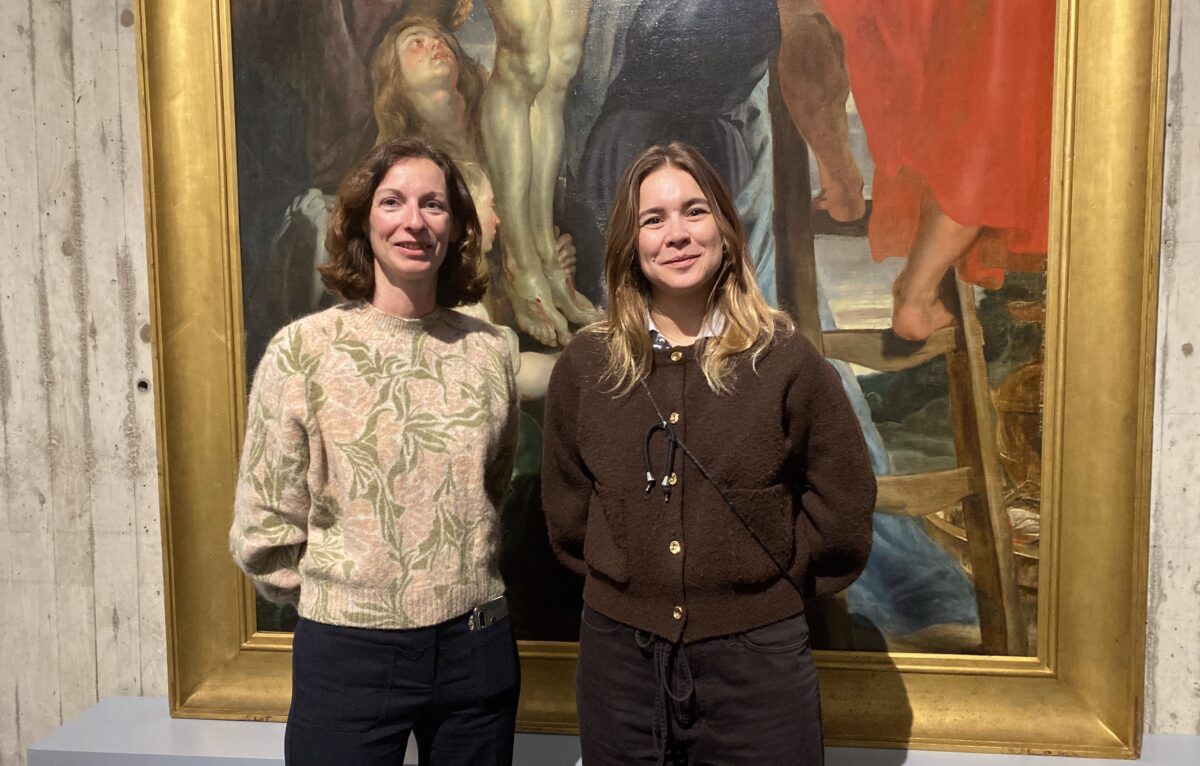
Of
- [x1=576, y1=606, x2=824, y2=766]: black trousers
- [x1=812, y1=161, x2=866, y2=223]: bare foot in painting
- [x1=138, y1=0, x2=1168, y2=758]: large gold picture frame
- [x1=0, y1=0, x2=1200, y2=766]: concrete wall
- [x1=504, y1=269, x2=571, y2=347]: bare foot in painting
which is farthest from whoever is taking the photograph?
[x1=0, y1=0, x2=1200, y2=766]: concrete wall

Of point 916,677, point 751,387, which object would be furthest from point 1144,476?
point 751,387

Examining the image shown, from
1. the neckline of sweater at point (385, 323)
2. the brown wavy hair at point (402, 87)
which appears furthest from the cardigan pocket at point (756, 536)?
the brown wavy hair at point (402, 87)

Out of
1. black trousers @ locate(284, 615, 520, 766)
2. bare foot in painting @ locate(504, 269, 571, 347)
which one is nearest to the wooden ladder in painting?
bare foot in painting @ locate(504, 269, 571, 347)

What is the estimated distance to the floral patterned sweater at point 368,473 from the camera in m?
1.76

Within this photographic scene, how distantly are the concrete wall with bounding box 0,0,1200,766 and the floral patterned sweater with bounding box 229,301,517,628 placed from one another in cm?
119

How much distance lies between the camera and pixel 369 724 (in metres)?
1.74

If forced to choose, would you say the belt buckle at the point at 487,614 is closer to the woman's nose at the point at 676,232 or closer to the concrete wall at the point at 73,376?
the woman's nose at the point at 676,232

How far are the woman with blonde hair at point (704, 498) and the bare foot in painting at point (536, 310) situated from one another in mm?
714

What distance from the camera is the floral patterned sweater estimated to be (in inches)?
69.5

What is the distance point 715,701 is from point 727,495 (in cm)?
40

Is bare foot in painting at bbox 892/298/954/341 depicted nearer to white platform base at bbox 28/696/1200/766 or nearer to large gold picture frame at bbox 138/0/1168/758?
large gold picture frame at bbox 138/0/1168/758

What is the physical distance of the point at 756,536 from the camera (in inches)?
67.3

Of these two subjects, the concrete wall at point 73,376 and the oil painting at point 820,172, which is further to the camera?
the concrete wall at point 73,376

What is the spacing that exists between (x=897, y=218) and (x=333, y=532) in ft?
5.54
